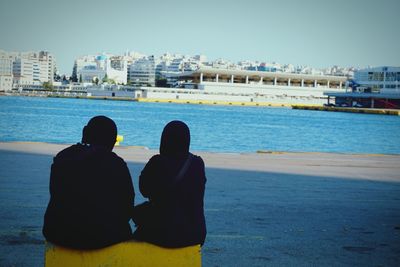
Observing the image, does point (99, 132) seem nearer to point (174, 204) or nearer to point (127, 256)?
point (174, 204)

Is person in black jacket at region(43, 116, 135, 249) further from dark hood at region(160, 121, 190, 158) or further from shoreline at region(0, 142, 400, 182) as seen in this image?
shoreline at region(0, 142, 400, 182)

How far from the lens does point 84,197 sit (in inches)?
147

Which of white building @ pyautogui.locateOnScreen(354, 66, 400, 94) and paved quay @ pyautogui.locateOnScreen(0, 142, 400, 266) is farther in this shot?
white building @ pyautogui.locateOnScreen(354, 66, 400, 94)

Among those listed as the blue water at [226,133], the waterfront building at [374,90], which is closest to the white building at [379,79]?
the waterfront building at [374,90]

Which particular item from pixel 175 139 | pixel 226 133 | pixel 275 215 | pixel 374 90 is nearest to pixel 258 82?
pixel 374 90

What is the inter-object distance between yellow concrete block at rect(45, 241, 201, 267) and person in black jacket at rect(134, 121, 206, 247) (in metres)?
0.05

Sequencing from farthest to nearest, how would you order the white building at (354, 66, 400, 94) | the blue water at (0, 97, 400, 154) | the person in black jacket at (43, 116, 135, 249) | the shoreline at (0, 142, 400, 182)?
the white building at (354, 66, 400, 94)
the blue water at (0, 97, 400, 154)
the shoreline at (0, 142, 400, 182)
the person in black jacket at (43, 116, 135, 249)

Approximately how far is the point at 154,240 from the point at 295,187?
22.9 feet

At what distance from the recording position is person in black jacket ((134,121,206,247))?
386 centimetres

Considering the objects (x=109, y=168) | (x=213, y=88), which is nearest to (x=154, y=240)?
(x=109, y=168)

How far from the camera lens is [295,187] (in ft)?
34.8

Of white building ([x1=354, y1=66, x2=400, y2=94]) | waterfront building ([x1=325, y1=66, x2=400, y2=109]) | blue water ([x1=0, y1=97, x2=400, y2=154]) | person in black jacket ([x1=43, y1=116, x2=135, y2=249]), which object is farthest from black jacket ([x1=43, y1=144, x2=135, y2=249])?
white building ([x1=354, y1=66, x2=400, y2=94])

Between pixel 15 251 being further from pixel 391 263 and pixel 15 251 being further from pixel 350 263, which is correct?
pixel 391 263

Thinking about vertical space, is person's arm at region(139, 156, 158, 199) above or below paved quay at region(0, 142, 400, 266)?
above
